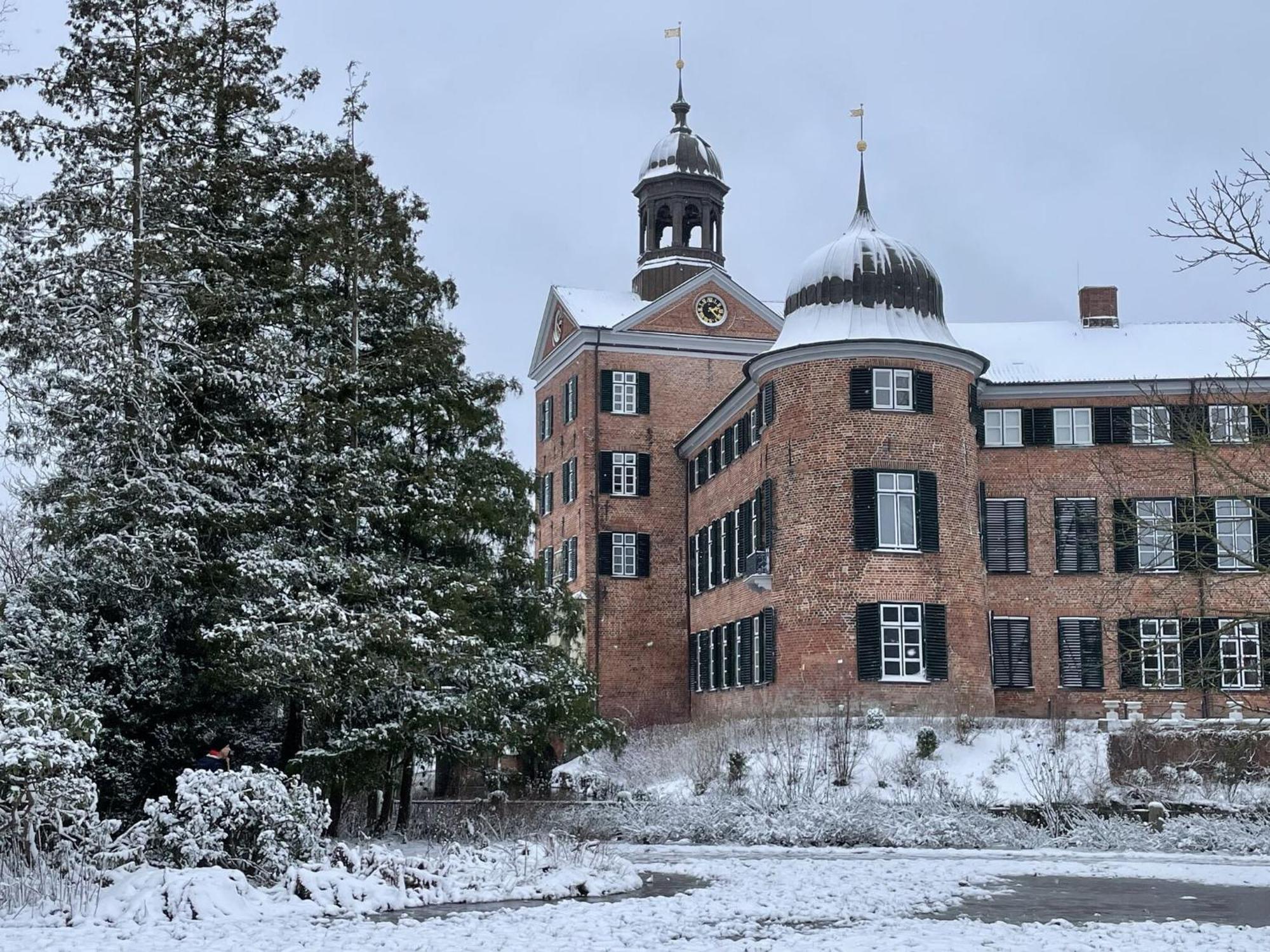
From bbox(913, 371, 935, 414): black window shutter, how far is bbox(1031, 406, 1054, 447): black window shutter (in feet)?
17.1

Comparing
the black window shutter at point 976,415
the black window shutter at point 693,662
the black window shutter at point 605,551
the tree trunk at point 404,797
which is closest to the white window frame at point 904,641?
the black window shutter at point 976,415

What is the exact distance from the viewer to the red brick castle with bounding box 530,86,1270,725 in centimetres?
3425

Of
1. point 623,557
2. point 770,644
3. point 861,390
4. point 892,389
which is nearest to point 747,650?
point 770,644

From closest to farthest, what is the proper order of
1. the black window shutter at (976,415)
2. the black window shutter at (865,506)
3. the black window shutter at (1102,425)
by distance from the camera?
the black window shutter at (865,506), the black window shutter at (976,415), the black window shutter at (1102,425)

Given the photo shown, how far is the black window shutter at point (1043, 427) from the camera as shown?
3922 cm

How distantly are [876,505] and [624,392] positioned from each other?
1328 centimetres

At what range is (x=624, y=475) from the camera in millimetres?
45781

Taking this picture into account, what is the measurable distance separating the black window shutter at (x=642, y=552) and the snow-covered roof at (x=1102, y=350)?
10452 millimetres

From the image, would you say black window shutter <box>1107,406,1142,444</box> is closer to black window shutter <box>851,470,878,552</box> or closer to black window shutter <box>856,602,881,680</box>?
black window shutter <box>851,470,878,552</box>

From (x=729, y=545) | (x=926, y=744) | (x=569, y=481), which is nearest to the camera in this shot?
(x=926, y=744)

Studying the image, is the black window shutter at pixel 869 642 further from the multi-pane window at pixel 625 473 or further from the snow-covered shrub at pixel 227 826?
the snow-covered shrub at pixel 227 826

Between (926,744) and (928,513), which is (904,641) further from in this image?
(926,744)

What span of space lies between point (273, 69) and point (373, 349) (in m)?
4.27

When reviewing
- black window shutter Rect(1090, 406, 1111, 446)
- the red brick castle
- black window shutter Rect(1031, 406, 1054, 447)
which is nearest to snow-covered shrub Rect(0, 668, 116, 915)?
the red brick castle
